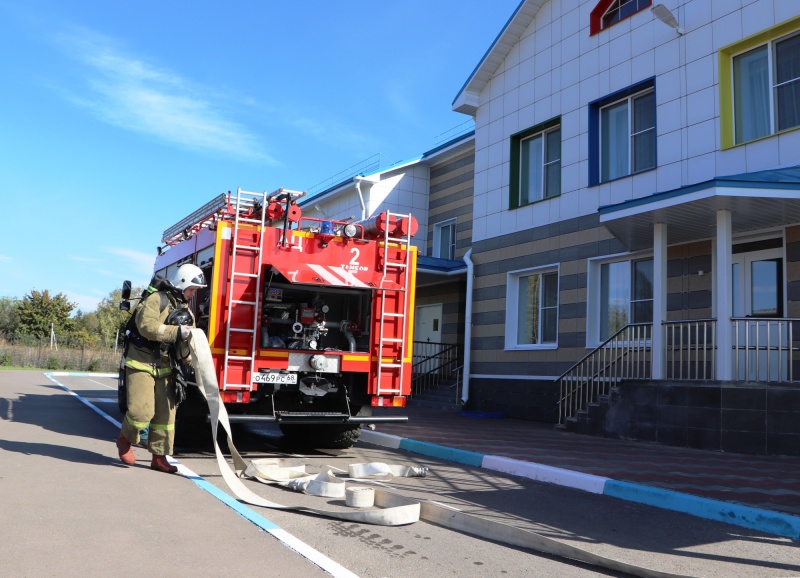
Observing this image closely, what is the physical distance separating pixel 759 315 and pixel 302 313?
7316mm

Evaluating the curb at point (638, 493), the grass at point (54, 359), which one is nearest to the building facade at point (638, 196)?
the curb at point (638, 493)

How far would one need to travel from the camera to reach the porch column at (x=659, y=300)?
36.7ft

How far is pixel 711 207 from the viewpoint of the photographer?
403 inches

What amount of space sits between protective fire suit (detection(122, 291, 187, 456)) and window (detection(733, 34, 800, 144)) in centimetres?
968

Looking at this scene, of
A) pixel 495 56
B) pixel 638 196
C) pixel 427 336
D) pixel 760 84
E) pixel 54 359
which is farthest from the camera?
pixel 54 359

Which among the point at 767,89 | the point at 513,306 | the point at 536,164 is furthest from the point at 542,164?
the point at 767,89

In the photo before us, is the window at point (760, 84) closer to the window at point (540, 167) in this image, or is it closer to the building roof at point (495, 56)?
the window at point (540, 167)

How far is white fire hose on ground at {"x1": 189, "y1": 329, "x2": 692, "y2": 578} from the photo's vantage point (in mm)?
4742

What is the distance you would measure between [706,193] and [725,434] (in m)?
3.37

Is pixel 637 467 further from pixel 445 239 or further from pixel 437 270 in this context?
pixel 445 239

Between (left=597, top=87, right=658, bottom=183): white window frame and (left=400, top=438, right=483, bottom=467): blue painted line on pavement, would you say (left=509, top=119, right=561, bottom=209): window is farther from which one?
(left=400, top=438, right=483, bottom=467): blue painted line on pavement

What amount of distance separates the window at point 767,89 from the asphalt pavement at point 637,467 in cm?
535

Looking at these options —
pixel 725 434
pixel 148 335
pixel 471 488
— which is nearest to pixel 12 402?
pixel 148 335

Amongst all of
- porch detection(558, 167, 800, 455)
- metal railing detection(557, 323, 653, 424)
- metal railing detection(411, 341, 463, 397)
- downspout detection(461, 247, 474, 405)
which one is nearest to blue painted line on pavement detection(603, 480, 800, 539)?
porch detection(558, 167, 800, 455)
